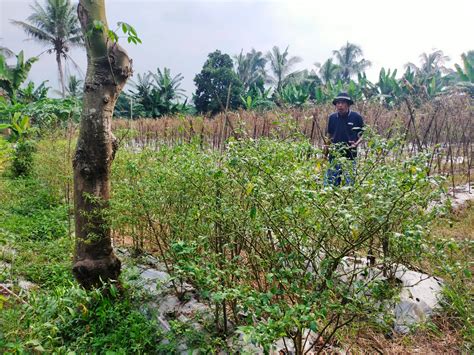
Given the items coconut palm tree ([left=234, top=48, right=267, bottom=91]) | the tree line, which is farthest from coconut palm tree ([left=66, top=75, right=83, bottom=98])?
coconut palm tree ([left=234, top=48, right=267, bottom=91])

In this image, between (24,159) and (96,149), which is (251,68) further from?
(96,149)

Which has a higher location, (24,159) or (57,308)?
(24,159)

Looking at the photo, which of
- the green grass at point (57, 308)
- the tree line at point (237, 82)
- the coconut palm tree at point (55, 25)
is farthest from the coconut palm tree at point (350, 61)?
the green grass at point (57, 308)

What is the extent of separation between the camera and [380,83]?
19.1 metres

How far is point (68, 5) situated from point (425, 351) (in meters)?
29.5

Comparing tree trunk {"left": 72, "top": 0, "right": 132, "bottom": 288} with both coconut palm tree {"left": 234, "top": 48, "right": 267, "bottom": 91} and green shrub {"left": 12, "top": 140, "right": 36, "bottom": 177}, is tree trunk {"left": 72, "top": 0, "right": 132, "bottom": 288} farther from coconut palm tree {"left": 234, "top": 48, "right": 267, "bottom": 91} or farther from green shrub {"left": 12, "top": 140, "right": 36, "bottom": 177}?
coconut palm tree {"left": 234, "top": 48, "right": 267, "bottom": 91}

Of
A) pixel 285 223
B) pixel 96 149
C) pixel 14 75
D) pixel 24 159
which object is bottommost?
pixel 24 159

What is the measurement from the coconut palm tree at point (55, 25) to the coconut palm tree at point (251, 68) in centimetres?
1267

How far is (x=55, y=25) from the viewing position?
84.1 feet

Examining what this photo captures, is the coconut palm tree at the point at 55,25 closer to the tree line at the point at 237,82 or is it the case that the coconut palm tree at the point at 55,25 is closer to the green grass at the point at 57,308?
the tree line at the point at 237,82

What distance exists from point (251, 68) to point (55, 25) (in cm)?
1588

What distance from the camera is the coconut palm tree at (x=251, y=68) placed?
31766 mm

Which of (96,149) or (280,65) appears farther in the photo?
(280,65)

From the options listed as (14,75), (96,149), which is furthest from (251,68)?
(96,149)
